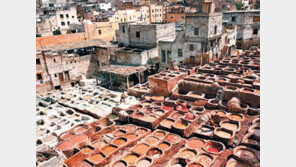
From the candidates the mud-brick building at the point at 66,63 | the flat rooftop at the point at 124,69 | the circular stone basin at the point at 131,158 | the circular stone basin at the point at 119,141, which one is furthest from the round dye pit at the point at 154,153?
the mud-brick building at the point at 66,63

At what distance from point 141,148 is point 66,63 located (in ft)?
76.4

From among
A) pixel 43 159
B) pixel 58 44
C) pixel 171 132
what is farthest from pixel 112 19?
pixel 43 159

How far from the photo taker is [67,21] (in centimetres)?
5312

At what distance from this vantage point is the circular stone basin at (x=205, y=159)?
11.7 meters

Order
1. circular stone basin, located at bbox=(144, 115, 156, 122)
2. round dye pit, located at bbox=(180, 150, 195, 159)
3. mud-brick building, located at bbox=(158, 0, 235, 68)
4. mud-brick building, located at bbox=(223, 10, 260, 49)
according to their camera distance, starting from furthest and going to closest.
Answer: mud-brick building, located at bbox=(223, 10, 260, 49) < mud-brick building, located at bbox=(158, 0, 235, 68) < circular stone basin, located at bbox=(144, 115, 156, 122) < round dye pit, located at bbox=(180, 150, 195, 159)

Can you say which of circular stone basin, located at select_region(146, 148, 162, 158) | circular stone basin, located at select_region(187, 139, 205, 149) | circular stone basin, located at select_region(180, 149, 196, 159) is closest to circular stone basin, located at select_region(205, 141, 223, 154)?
circular stone basin, located at select_region(187, 139, 205, 149)

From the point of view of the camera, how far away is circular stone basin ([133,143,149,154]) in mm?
13297

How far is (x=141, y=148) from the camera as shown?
13516 mm

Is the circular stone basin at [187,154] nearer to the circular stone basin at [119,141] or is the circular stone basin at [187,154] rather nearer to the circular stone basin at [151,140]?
the circular stone basin at [151,140]

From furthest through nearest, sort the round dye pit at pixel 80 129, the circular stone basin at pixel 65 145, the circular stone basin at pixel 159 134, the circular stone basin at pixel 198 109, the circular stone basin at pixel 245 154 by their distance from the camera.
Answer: the circular stone basin at pixel 198 109
the round dye pit at pixel 80 129
the circular stone basin at pixel 159 134
the circular stone basin at pixel 65 145
the circular stone basin at pixel 245 154

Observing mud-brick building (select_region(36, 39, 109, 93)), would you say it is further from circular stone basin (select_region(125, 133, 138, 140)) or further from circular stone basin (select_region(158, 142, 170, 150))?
circular stone basin (select_region(158, 142, 170, 150))

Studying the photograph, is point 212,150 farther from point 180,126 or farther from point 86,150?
point 86,150

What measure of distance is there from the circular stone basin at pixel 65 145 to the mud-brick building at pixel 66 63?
1860 centimetres

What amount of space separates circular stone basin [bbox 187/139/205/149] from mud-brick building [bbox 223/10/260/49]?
2660 cm
